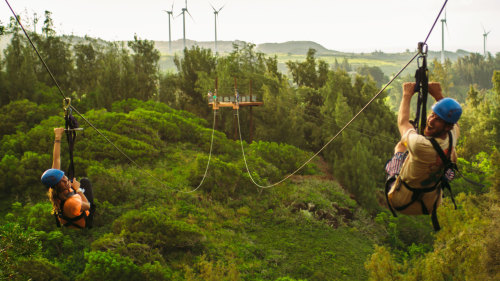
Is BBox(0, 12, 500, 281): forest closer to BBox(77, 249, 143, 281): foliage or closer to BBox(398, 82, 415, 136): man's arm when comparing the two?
BBox(77, 249, 143, 281): foliage

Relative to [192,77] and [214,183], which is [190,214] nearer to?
[214,183]

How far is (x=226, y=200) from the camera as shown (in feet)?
68.3

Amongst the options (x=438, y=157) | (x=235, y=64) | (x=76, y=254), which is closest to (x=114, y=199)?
(x=76, y=254)

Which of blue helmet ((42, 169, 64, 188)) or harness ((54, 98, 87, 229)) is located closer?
blue helmet ((42, 169, 64, 188))

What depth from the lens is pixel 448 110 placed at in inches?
125

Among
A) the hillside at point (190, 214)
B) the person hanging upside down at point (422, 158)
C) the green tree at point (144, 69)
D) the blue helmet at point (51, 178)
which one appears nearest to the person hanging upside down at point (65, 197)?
the blue helmet at point (51, 178)

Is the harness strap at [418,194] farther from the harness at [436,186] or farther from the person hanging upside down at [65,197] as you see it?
the person hanging upside down at [65,197]

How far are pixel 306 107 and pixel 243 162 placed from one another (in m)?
16.3

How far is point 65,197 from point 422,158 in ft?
16.0

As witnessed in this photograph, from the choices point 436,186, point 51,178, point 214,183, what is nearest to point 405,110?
point 436,186

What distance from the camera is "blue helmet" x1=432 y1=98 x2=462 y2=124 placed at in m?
3.14

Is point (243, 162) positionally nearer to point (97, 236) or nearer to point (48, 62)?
point (97, 236)

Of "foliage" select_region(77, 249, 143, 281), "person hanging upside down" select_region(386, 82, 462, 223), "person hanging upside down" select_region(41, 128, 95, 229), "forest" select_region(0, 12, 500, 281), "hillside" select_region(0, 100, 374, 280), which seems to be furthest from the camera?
"hillside" select_region(0, 100, 374, 280)

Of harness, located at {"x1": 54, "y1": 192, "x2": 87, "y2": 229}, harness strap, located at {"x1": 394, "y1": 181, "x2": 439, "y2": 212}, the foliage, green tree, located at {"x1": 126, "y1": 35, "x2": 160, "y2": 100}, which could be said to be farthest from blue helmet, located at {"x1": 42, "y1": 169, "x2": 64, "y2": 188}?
green tree, located at {"x1": 126, "y1": 35, "x2": 160, "y2": 100}
